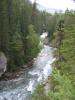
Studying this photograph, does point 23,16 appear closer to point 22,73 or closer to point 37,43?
point 37,43

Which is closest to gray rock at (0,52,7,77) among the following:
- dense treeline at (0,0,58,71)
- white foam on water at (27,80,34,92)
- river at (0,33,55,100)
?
dense treeline at (0,0,58,71)

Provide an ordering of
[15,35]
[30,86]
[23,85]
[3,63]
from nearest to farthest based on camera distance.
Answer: [30,86], [23,85], [3,63], [15,35]

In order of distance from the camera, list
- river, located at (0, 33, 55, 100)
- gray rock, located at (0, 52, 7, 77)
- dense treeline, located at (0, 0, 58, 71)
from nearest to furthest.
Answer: river, located at (0, 33, 55, 100) < gray rock, located at (0, 52, 7, 77) < dense treeline, located at (0, 0, 58, 71)

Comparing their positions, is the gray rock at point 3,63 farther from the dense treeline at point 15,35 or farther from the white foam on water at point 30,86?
the white foam on water at point 30,86

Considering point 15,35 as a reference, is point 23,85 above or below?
below

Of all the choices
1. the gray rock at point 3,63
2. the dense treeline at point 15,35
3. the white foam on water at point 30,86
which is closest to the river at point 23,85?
the white foam on water at point 30,86

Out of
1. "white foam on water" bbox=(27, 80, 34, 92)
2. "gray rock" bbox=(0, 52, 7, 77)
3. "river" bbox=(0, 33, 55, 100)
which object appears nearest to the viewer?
"river" bbox=(0, 33, 55, 100)

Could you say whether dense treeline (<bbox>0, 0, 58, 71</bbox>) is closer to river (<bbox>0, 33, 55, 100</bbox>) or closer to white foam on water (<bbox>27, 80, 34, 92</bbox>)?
river (<bbox>0, 33, 55, 100</bbox>)

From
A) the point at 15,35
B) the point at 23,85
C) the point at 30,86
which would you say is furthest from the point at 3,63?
the point at 15,35

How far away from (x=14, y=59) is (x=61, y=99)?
153ft

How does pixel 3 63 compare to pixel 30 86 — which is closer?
pixel 30 86

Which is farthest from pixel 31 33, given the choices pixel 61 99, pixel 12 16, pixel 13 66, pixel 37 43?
pixel 61 99

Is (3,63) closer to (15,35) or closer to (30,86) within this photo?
(30,86)

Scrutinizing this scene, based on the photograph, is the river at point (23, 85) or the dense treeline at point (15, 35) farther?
the dense treeline at point (15, 35)
